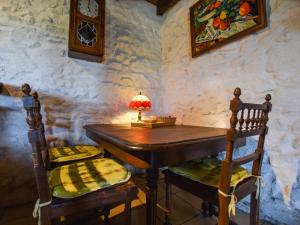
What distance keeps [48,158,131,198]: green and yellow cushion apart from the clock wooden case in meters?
1.29

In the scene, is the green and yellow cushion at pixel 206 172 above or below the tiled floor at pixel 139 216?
above

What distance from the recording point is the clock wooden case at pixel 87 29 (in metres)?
1.70

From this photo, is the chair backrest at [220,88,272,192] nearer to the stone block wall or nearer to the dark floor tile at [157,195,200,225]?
the stone block wall

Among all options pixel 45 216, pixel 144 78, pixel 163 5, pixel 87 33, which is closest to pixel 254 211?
pixel 45 216

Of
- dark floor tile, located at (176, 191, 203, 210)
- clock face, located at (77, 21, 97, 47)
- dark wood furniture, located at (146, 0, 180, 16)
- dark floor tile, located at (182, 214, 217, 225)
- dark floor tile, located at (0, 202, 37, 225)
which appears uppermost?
dark wood furniture, located at (146, 0, 180, 16)

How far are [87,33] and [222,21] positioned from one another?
1.47 meters

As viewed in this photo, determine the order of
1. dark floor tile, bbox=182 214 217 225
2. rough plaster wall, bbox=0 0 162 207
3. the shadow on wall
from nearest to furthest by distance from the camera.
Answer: the shadow on wall
dark floor tile, bbox=182 214 217 225
rough plaster wall, bbox=0 0 162 207

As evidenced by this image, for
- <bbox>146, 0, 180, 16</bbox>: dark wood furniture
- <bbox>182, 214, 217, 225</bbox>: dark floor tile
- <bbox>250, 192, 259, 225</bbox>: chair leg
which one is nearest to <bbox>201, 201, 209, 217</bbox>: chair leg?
<bbox>182, 214, 217, 225</bbox>: dark floor tile

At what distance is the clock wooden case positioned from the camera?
5.57 ft

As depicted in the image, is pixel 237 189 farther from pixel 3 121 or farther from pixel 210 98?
pixel 3 121

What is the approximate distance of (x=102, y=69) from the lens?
1.90 m

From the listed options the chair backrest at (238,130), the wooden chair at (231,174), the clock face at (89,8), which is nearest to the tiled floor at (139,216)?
the wooden chair at (231,174)

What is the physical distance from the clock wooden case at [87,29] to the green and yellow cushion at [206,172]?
1.55 metres

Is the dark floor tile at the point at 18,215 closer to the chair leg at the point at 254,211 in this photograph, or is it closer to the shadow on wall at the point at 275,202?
the chair leg at the point at 254,211
